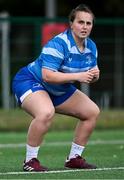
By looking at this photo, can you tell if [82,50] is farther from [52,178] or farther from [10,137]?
[10,137]

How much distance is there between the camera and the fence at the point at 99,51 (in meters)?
19.5

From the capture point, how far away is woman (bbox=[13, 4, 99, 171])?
9.66m

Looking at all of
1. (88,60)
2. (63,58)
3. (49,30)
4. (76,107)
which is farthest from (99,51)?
(63,58)

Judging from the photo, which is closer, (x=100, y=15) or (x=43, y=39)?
(x=43, y=39)

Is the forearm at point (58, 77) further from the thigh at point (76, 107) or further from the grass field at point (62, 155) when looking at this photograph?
the grass field at point (62, 155)

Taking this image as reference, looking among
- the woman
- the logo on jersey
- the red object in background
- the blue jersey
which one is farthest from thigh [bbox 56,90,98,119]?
the red object in background

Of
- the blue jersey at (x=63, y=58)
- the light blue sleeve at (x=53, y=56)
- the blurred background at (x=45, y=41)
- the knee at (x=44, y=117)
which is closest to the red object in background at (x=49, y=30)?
the blurred background at (x=45, y=41)

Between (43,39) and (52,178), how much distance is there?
1035 cm

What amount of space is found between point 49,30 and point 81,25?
9.49 m

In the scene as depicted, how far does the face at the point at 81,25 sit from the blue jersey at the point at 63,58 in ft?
0.25

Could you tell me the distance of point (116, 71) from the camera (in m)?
21.6

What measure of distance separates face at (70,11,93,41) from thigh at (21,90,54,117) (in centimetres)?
72

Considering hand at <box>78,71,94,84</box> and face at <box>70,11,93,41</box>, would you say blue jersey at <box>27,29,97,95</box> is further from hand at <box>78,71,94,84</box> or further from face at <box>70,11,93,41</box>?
hand at <box>78,71,94,84</box>

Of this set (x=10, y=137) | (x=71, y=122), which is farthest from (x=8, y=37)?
(x=10, y=137)
